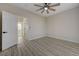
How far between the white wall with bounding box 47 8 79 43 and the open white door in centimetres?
438

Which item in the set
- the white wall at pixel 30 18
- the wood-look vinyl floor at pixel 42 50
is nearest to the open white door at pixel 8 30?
the wood-look vinyl floor at pixel 42 50

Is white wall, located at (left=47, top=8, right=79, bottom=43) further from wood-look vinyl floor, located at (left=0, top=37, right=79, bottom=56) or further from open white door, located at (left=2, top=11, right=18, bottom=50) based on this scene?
open white door, located at (left=2, top=11, right=18, bottom=50)

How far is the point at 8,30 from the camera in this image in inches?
170

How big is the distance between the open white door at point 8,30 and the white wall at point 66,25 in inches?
173

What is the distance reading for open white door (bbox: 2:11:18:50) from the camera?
13.0 ft

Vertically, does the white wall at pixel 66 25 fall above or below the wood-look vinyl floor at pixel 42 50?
above

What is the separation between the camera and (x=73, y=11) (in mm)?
6047

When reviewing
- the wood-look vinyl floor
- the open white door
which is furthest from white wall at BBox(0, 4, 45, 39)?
the wood-look vinyl floor

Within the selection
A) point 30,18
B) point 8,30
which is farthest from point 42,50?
point 30,18

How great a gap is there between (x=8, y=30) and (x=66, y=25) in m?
4.79

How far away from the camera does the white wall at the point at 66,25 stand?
5.87m

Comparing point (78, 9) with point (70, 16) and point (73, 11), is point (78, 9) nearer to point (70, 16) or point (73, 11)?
point (73, 11)

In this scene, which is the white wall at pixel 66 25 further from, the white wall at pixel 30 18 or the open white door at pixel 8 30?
the open white door at pixel 8 30

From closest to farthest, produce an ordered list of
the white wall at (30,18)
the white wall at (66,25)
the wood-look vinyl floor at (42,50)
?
the wood-look vinyl floor at (42,50), the white wall at (30,18), the white wall at (66,25)
